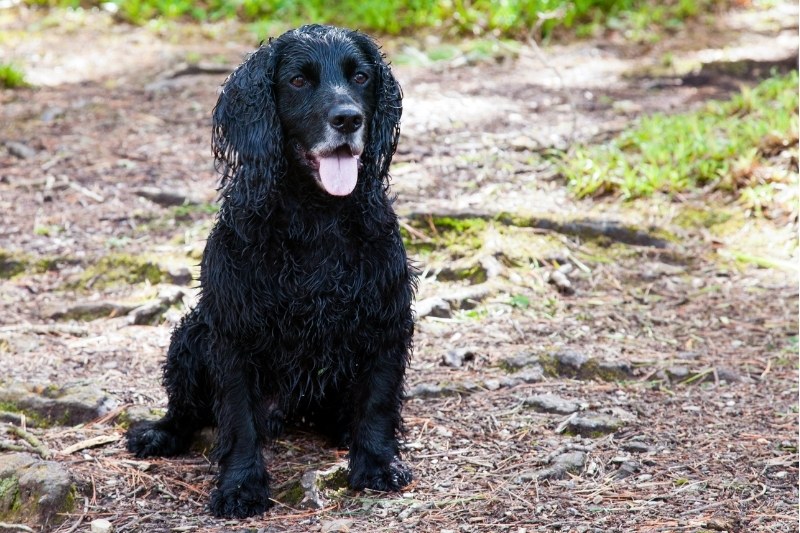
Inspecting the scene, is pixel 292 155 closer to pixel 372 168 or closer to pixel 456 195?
pixel 372 168

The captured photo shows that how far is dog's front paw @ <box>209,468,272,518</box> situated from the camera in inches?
133

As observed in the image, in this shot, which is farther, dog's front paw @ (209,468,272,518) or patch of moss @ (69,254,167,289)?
patch of moss @ (69,254,167,289)

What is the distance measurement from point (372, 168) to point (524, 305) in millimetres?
1889

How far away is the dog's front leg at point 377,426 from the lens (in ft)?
11.6

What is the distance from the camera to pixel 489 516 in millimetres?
3252

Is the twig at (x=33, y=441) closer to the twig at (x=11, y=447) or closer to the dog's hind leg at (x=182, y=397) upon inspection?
the twig at (x=11, y=447)

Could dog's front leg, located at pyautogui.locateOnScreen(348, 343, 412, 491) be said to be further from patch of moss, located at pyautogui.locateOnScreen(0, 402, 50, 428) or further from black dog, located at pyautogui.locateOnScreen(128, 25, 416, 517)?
patch of moss, located at pyautogui.locateOnScreen(0, 402, 50, 428)

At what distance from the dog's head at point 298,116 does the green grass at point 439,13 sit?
7.20 m

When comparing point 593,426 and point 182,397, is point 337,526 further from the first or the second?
point 593,426

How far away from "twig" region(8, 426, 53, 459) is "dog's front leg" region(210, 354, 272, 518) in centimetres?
68

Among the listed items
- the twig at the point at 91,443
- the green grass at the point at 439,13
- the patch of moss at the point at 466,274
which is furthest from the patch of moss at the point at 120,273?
the green grass at the point at 439,13

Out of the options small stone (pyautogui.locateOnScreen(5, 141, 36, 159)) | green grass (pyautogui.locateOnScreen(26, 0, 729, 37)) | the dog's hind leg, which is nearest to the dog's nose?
the dog's hind leg

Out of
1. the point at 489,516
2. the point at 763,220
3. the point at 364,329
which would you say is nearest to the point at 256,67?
the point at 364,329

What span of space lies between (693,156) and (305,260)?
399 cm
